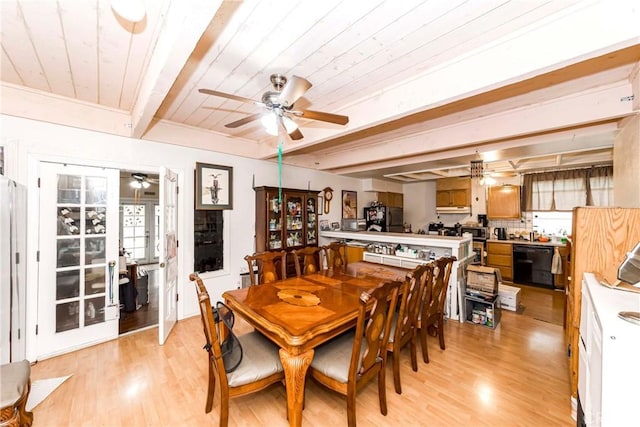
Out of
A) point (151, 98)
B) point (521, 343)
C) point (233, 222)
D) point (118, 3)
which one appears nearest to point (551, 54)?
point (118, 3)

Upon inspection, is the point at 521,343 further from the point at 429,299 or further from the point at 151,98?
the point at 151,98

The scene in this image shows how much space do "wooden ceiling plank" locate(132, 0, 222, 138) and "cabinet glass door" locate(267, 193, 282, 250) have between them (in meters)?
2.10

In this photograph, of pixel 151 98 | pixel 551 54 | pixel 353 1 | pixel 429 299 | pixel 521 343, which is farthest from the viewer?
pixel 521 343

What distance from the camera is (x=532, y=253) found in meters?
4.93

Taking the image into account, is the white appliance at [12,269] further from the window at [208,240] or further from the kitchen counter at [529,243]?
the kitchen counter at [529,243]

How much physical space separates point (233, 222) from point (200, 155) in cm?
107

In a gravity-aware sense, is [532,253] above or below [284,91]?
below

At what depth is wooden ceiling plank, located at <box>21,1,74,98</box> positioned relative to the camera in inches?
55.1

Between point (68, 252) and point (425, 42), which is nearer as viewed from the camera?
point (425, 42)

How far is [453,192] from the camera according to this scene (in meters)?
6.24

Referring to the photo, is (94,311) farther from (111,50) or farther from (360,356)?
(360,356)

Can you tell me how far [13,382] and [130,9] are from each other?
Answer: 2261 millimetres

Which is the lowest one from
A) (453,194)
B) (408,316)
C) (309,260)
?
(408,316)

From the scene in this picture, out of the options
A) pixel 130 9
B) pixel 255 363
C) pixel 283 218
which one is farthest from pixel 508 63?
pixel 283 218
